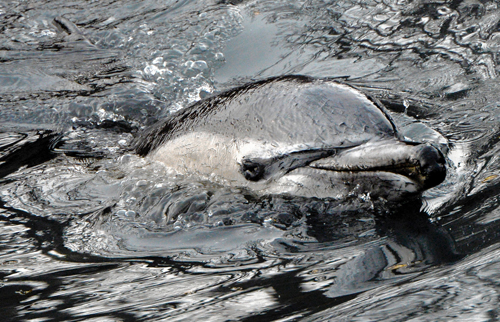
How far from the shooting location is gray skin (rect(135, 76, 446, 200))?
10.1 feet

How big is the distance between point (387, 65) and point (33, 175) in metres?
3.56

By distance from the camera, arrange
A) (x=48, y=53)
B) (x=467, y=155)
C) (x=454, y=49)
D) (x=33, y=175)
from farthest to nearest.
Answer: (x=48, y=53)
(x=454, y=49)
(x=33, y=175)
(x=467, y=155)

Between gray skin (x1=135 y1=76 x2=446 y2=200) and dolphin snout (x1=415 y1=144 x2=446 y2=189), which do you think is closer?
dolphin snout (x1=415 y1=144 x2=446 y2=189)

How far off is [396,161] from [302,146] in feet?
2.22

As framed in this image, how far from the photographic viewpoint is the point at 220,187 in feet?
13.1

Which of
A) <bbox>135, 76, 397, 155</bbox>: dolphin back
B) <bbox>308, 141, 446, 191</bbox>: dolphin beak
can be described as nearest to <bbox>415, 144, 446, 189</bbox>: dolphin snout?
<bbox>308, 141, 446, 191</bbox>: dolphin beak

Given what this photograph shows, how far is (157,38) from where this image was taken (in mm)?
7648

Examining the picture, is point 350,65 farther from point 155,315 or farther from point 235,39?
point 155,315

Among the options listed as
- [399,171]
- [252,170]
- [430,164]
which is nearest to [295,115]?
[252,170]

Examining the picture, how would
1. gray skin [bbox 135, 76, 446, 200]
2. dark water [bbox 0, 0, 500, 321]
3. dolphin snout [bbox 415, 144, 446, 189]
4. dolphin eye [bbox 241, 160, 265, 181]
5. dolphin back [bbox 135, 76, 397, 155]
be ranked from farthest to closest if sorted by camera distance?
dolphin eye [bbox 241, 160, 265, 181] < dolphin back [bbox 135, 76, 397, 155] < gray skin [bbox 135, 76, 446, 200] < dolphin snout [bbox 415, 144, 446, 189] < dark water [bbox 0, 0, 500, 321]

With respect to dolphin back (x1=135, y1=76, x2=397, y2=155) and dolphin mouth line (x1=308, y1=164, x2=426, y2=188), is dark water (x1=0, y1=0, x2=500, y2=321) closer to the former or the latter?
dolphin mouth line (x1=308, y1=164, x2=426, y2=188)

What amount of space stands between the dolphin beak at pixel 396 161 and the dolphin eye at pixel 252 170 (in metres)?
0.43

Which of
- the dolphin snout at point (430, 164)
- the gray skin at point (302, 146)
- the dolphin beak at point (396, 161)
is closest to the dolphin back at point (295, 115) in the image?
the gray skin at point (302, 146)

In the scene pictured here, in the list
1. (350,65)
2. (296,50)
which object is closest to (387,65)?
(350,65)
